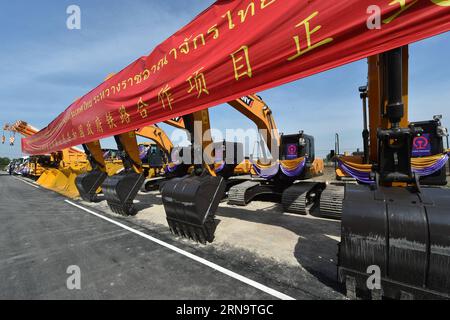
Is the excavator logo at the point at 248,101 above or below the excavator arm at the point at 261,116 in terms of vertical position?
above

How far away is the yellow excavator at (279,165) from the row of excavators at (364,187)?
0.12 feet

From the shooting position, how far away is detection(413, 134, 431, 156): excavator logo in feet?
22.7

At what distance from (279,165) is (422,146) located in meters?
3.99

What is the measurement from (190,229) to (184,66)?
119 inches

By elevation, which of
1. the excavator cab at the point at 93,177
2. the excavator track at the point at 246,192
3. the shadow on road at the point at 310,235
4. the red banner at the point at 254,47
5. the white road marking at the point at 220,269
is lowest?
the shadow on road at the point at 310,235

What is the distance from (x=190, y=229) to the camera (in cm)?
480

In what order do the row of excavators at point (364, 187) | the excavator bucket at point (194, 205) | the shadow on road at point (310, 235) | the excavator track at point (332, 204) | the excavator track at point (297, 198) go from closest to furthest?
the row of excavators at point (364, 187)
the shadow on road at point (310, 235)
the excavator bucket at point (194, 205)
the excavator track at point (332, 204)
the excavator track at point (297, 198)

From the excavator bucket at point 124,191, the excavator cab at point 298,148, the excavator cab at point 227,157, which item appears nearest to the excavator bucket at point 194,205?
the excavator bucket at point 124,191

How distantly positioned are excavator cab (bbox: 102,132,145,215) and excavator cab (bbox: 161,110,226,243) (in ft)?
7.90

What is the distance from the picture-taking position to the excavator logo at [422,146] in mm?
6906

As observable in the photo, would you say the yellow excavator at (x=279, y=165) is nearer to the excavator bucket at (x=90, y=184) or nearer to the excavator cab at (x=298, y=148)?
the excavator cab at (x=298, y=148)

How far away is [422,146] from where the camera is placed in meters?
6.96

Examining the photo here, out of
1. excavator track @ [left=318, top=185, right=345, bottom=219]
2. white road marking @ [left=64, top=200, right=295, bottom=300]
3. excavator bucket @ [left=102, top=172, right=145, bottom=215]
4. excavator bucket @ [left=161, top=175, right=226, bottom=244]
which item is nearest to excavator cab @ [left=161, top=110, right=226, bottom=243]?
excavator bucket @ [left=161, top=175, right=226, bottom=244]
